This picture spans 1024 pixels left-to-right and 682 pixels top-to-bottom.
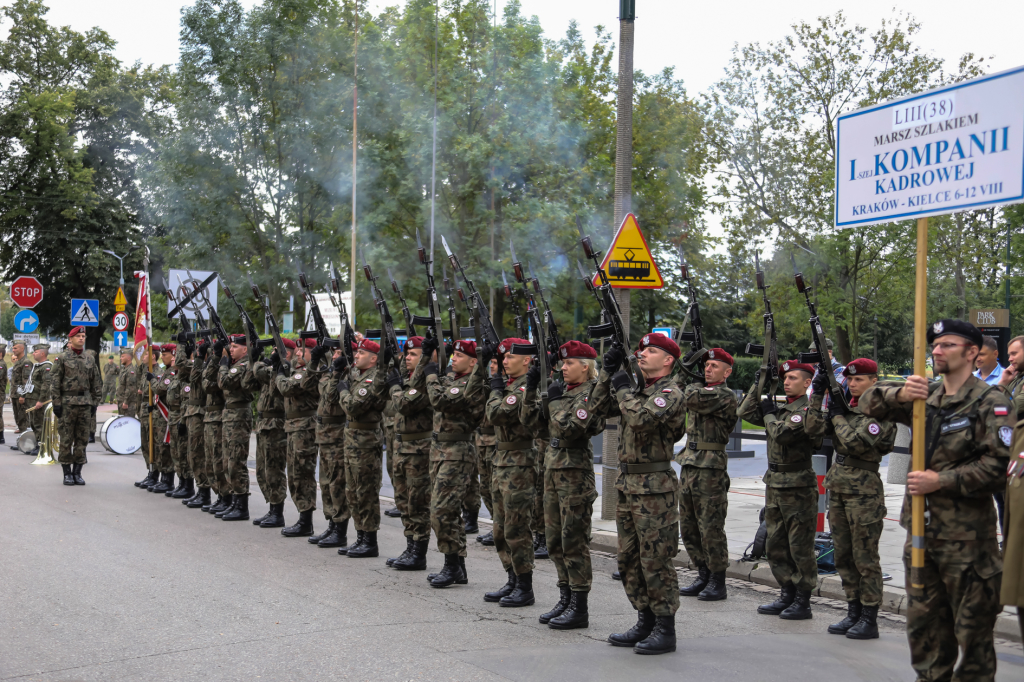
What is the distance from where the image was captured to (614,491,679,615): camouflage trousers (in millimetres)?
6148

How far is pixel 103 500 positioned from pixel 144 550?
3.84 meters

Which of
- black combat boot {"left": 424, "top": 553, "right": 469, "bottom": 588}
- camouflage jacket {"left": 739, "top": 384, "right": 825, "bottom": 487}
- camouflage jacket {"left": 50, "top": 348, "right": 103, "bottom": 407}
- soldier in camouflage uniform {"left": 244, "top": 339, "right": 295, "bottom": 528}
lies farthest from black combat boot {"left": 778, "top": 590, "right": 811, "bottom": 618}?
camouflage jacket {"left": 50, "top": 348, "right": 103, "bottom": 407}

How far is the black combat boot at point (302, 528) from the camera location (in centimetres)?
1023

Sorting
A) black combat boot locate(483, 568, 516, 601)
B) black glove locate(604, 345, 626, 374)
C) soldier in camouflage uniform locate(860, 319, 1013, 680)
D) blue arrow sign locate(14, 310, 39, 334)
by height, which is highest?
blue arrow sign locate(14, 310, 39, 334)

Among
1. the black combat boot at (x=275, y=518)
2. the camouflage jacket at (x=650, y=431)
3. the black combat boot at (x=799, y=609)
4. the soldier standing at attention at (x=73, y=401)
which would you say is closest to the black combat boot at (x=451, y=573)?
the camouflage jacket at (x=650, y=431)

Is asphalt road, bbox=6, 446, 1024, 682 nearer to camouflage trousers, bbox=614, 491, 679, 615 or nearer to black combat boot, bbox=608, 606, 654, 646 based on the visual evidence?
black combat boot, bbox=608, 606, 654, 646

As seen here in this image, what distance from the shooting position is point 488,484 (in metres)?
9.75

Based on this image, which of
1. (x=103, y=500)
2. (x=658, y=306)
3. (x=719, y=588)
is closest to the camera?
(x=719, y=588)

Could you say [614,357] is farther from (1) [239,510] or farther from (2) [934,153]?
(1) [239,510]

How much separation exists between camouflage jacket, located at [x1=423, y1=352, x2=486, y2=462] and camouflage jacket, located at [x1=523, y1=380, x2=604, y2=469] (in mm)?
1101

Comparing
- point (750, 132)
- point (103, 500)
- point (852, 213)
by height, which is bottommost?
point (103, 500)

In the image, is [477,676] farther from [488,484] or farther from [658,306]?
[658,306]

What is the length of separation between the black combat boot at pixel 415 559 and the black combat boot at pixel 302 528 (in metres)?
1.88

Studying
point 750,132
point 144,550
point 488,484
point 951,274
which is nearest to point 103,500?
point 144,550
